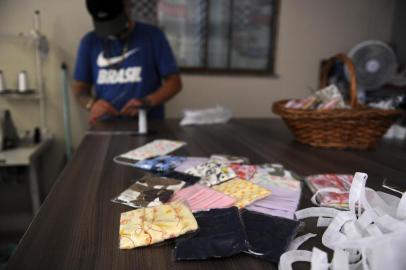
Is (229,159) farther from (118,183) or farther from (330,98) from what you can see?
(330,98)

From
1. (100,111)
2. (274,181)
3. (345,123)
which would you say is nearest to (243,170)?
(274,181)

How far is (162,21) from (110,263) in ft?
7.29

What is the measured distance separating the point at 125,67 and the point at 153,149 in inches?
32.6

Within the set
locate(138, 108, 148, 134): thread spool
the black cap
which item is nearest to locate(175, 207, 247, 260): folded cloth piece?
locate(138, 108, 148, 134): thread spool

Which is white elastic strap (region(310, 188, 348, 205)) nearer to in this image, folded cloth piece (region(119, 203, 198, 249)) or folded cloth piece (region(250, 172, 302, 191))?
folded cloth piece (region(250, 172, 302, 191))

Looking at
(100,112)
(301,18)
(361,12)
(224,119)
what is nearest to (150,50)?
(100,112)

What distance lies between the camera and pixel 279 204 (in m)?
0.58

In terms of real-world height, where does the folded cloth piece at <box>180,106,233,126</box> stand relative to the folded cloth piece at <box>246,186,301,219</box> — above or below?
above

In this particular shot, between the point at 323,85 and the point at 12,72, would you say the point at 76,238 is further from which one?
the point at 12,72

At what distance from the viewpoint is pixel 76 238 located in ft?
1.49

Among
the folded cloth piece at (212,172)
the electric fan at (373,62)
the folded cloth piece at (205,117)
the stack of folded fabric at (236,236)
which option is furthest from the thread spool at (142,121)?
the electric fan at (373,62)

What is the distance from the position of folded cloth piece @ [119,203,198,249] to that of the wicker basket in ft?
2.08

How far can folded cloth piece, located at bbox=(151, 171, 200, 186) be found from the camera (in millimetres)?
690

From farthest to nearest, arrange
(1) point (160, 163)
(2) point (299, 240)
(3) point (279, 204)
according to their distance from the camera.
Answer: (1) point (160, 163), (3) point (279, 204), (2) point (299, 240)
